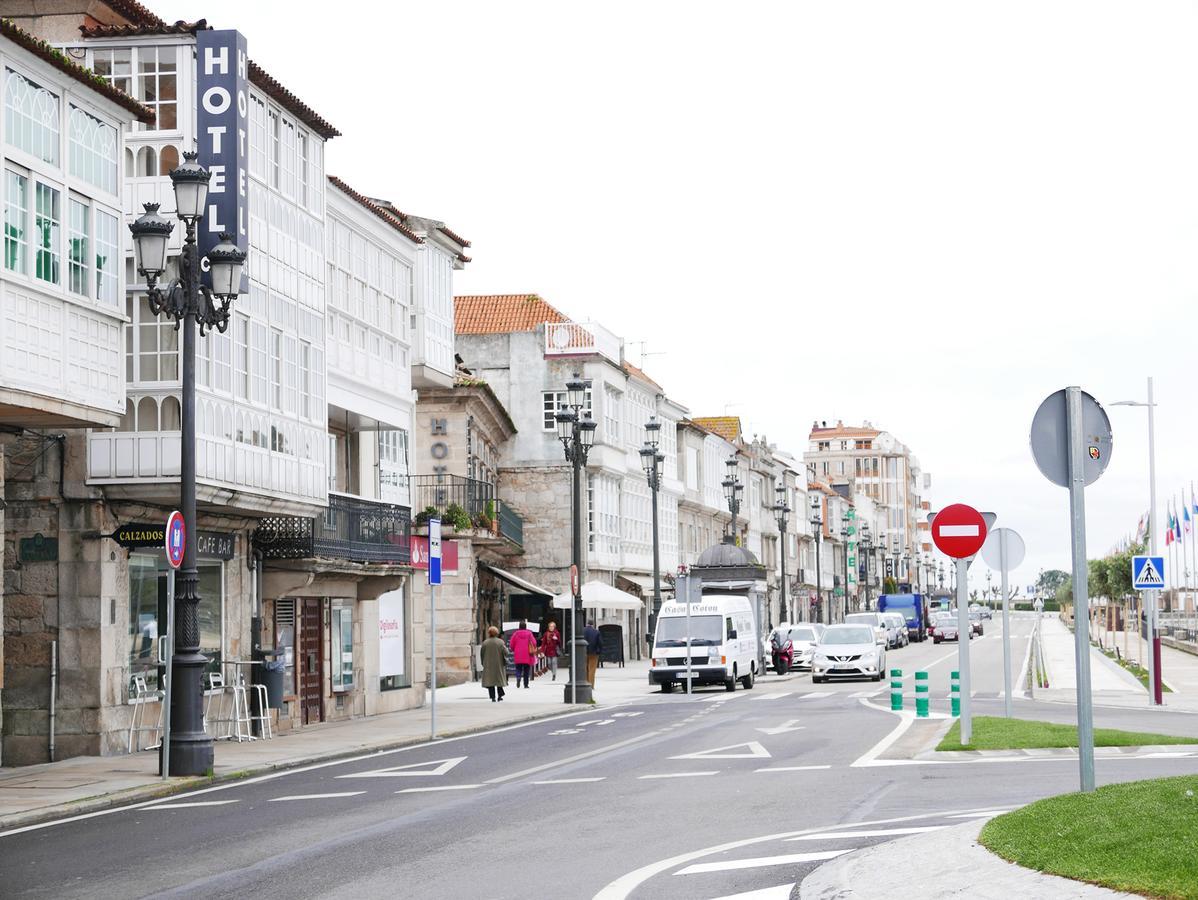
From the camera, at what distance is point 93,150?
2095cm

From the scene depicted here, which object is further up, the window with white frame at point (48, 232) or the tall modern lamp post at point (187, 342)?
the window with white frame at point (48, 232)

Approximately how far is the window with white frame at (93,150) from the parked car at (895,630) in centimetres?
6179

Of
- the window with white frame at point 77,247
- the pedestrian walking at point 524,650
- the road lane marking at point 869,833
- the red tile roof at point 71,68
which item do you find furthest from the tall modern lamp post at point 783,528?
the road lane marking at point 869,833

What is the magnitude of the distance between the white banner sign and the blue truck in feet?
205

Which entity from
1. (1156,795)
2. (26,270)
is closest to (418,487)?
(26,270)

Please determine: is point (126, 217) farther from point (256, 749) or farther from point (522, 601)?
point (522, 601)

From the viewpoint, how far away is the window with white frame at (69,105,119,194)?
20.5 metres

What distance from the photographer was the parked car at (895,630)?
80.1 m

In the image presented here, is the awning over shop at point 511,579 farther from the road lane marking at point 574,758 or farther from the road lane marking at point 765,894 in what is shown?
the road lane marking at point 765,894

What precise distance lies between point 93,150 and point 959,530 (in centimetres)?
1155

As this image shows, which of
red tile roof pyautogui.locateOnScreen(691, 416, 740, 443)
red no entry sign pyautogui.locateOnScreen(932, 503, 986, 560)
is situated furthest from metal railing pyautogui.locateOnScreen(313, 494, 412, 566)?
red tile roof pyautogui.locateOnScreen(691, 416, 740, 443)

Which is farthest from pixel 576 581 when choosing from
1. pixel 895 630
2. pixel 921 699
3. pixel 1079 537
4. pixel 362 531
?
pixel 895 630

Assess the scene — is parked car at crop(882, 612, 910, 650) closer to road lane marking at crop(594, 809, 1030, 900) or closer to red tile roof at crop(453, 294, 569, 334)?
red tile roof at crop(453, 294, 569, 334)

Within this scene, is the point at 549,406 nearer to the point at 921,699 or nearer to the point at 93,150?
the point at 921,699
